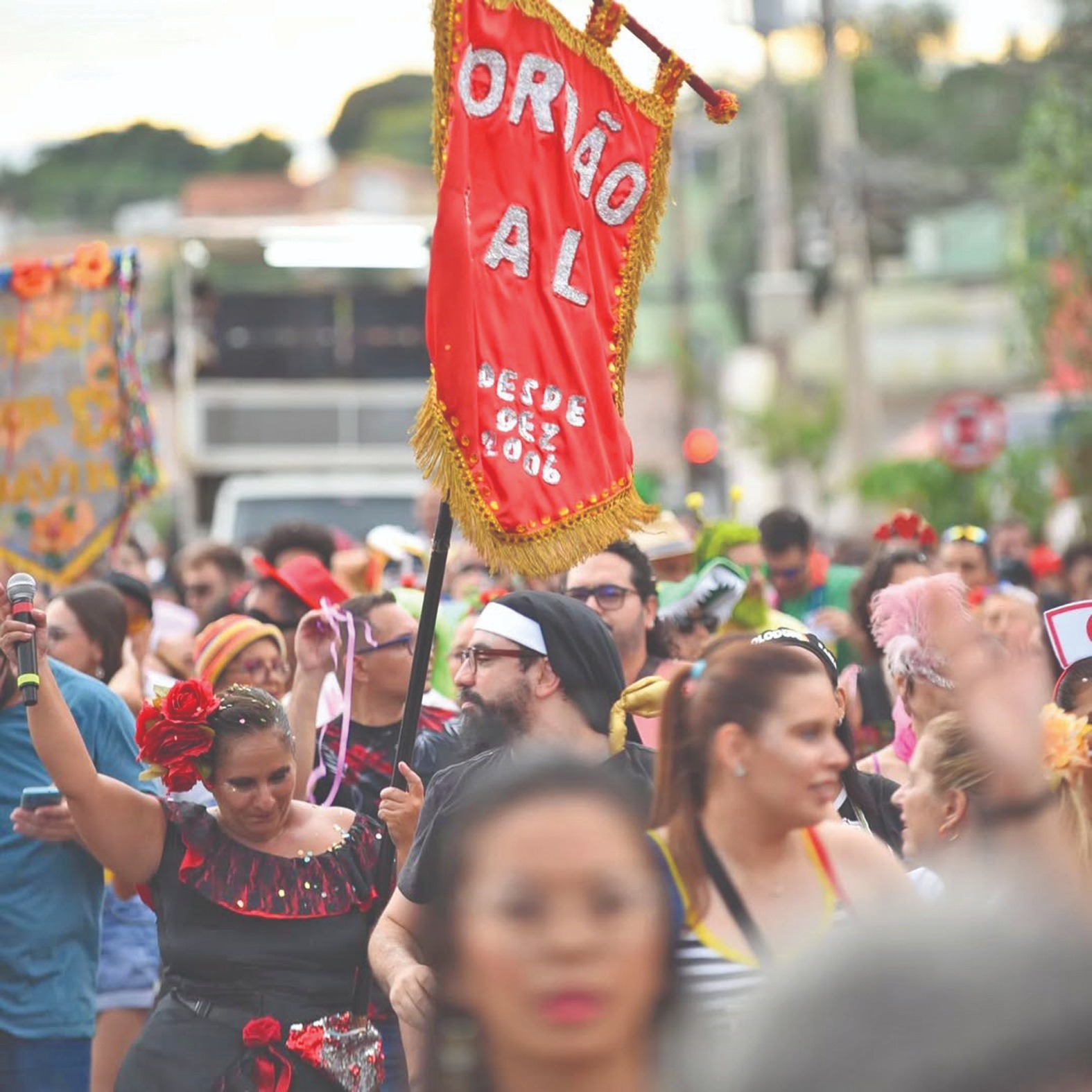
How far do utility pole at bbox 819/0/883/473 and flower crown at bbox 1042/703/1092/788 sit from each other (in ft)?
66.9

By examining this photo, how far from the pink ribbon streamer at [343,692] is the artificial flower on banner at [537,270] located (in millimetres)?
846

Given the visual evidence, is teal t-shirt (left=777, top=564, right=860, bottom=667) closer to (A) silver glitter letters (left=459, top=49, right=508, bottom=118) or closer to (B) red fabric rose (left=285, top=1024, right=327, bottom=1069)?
(A) silver glitter letters (left=459, top=49, right=508, bottom=118)

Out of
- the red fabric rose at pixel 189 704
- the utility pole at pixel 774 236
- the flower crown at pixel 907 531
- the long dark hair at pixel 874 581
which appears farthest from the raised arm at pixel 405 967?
the utility pole at pixel 774 236

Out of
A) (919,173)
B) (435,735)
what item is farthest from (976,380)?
(435,735)

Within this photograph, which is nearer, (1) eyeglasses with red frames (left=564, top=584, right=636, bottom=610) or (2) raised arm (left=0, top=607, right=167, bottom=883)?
(2) raised arm (left=0, top=607, right=167, bottom=883)

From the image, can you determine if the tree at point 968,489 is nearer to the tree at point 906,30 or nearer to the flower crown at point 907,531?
the flower crown at point 907,531

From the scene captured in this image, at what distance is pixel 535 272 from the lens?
5723 mm

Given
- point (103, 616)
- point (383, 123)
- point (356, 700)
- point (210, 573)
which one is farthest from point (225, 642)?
point (383, 123)

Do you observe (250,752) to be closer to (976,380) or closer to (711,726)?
(711,726)

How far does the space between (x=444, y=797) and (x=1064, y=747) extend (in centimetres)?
134

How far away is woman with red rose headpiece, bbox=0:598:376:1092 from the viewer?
16.3ft

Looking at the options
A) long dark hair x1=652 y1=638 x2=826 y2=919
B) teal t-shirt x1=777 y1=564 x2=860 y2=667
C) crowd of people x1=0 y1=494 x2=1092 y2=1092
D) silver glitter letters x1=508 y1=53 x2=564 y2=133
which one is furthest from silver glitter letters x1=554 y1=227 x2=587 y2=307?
teal t-shirt x1=777 y1=564 x2=860 y2=667

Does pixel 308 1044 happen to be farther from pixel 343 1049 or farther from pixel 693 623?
pixel 693 623

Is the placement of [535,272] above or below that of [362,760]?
above
